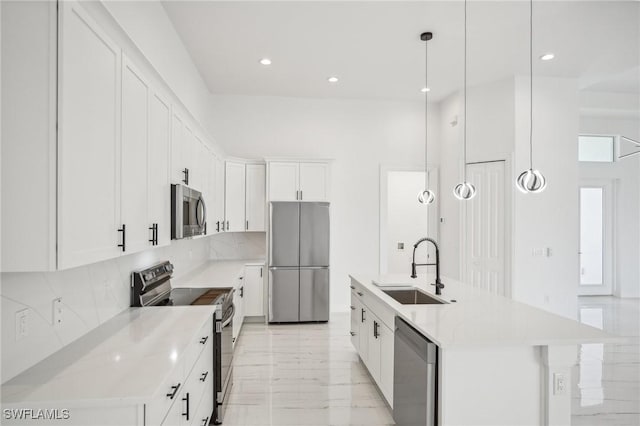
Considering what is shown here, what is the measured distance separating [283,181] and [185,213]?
100 inches

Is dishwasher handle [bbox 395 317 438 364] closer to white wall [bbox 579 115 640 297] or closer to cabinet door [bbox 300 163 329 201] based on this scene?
cabinet door [bbox 300 163 329 201]

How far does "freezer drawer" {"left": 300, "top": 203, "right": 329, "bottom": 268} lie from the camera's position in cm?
519

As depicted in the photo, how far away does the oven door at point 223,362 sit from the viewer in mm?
2629

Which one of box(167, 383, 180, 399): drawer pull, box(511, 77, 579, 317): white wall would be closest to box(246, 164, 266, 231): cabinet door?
box(511, 77, 579, 317): white wall

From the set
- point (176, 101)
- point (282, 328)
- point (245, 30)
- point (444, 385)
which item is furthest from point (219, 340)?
point (245, 30)

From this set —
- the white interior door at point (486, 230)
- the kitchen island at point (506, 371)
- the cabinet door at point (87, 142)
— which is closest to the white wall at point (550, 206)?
the white interior door at point (486, 230)

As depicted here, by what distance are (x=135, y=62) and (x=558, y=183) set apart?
5181mm

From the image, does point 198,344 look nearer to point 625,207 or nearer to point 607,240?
point 607,240

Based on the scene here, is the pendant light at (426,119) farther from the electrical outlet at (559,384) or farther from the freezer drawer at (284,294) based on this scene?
the electrical outlet at (559,384)

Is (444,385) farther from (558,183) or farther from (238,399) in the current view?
(558,183)

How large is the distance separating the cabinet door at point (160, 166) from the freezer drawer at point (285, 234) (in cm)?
264

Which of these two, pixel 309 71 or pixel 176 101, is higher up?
pixel 309 71

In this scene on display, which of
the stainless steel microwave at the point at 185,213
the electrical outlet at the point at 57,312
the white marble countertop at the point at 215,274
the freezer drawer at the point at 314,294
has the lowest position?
the freezer drawer at the point at 314,294

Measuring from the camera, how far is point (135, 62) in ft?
6.36
